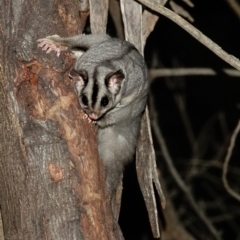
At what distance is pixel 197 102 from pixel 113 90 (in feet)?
16.6

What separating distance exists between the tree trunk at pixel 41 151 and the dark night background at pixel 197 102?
446 cm

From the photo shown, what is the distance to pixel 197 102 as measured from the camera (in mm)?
8688

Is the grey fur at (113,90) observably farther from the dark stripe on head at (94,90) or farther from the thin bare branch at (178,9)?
the thin bare branch at (178,9)

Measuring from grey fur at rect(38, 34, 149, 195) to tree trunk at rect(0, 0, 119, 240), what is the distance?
202 millimetres

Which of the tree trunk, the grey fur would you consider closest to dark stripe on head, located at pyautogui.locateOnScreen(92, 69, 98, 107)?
the grey fur

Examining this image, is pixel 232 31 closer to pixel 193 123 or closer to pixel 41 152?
pixel 193 123

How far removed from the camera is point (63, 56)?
3.58 m

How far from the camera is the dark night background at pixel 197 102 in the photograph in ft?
26.2

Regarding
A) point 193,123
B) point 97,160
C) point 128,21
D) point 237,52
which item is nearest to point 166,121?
point 193,123

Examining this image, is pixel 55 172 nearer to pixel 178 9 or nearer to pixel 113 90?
pixel 113 90

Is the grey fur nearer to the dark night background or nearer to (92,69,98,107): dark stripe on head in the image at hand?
(92,69,98,107): dark stripe on head

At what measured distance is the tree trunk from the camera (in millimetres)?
3297

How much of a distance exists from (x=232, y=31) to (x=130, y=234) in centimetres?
234

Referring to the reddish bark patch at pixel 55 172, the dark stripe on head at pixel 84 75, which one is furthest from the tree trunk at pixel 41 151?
the dark stripe on head at pixel 84 75
